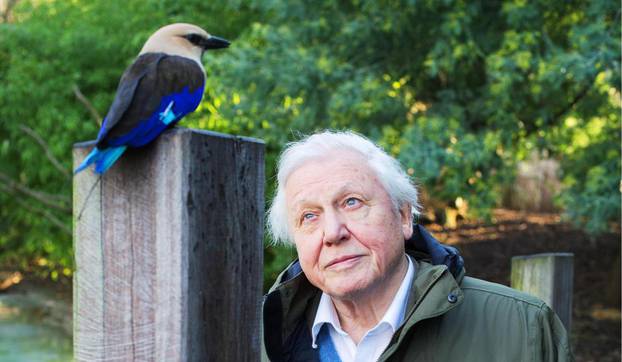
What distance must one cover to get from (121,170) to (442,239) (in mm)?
11746

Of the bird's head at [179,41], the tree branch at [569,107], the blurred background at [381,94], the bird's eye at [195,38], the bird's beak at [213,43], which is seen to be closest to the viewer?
the bird's head at [179,41]

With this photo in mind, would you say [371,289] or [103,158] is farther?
[371,289]

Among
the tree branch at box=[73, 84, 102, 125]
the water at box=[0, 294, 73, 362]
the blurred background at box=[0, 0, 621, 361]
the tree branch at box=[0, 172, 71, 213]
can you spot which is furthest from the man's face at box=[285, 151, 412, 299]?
the water at box=[0, 294, 73, 362]

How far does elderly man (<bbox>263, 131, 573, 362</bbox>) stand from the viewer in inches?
77.0

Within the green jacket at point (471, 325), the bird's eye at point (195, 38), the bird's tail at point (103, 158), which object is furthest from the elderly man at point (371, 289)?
the bird's eye at point (195, 38)

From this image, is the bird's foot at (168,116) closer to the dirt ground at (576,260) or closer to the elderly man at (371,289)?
the elderly man at (371,289)

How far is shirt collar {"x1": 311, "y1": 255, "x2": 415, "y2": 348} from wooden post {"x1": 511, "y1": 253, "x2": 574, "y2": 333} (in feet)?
4.34

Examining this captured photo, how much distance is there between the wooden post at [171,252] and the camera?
5.18 ft

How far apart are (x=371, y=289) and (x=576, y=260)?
10.3 meters

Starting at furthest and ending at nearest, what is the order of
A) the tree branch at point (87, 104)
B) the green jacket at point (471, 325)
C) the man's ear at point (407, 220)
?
the tree branch at point (87, 104) → the man's ear at point (407, 220) → the green jacket at point (471, 325)

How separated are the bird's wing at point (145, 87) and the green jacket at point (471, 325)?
791 millimetres

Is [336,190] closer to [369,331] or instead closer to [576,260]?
[369,331]

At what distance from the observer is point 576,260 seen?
11656 millimetres

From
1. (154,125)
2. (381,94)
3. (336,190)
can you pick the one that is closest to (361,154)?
(336,190)
